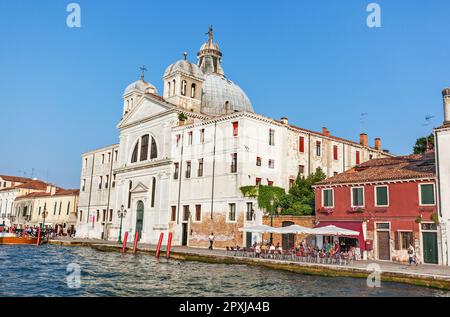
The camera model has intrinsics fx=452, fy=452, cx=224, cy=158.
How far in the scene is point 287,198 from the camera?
3253 centimetres

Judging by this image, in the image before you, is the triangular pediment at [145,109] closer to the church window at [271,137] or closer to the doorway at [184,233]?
the church window at [271,137]

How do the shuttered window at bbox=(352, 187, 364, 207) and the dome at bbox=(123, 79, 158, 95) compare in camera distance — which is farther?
the dome at bbox=(123, 79, 158, 95)

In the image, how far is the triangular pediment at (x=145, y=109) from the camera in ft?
136

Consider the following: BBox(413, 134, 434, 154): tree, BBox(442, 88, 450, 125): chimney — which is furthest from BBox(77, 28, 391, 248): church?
BBox(442, 88, 450, 125): chimney

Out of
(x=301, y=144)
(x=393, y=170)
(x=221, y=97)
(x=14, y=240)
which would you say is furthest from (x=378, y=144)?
(x=14, y=240)

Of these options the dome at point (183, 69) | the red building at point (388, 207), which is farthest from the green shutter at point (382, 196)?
the dome at point (183, 69)

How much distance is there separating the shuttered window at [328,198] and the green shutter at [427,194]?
5.53m

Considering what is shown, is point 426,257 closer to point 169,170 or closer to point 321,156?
point 321,156

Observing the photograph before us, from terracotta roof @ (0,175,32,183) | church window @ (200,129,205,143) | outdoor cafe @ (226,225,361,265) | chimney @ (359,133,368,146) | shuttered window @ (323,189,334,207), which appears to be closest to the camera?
outdoor cafe @ (226,225,361,265)

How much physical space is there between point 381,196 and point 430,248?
12.5 ft

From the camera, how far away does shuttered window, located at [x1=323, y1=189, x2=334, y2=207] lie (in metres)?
27.8

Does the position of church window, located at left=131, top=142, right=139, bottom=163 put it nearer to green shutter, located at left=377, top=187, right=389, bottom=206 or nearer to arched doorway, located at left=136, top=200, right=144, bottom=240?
arched doorway, located at left=136, top=200, right=144, bottom=240

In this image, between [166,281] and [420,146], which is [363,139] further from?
[166,281]
